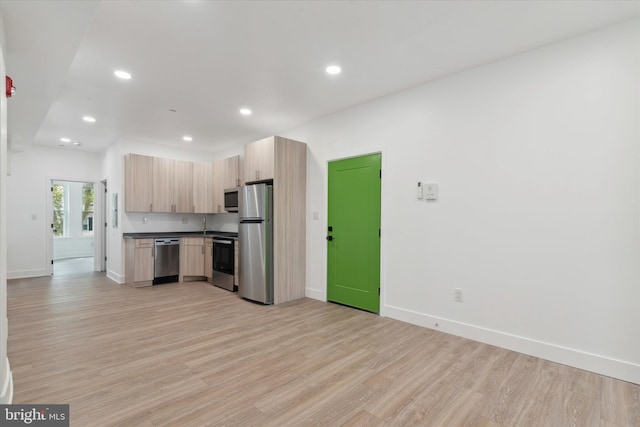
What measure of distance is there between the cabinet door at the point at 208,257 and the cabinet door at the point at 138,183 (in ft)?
4.40

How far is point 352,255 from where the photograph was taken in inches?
167

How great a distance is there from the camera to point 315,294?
4.69 meters

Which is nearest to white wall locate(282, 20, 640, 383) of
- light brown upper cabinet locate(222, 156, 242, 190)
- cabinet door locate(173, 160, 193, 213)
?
light brown upper cabinet locate(222, 156, 242, 190)

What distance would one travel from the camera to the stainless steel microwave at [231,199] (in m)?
5.71

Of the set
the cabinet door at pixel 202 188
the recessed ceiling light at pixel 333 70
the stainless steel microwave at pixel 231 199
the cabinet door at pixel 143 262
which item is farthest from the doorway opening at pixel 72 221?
the recessed ceiling light at pixel 333 70

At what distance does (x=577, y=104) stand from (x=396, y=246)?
2225 mm

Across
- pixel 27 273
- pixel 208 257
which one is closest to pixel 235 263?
pixel 208 257

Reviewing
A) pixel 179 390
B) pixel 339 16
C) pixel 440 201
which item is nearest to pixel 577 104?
pixel 440 201

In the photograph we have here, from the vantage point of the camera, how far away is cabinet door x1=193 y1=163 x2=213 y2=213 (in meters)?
6.55

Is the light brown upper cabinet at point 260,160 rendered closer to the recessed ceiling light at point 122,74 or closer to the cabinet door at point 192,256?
the recessed ceiling light at point 122,74

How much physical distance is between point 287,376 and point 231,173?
4.49 m

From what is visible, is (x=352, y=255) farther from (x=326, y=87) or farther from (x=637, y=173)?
(x=637, y=173)

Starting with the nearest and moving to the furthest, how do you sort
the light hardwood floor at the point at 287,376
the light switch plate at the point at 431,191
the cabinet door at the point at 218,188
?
1. the light hardwood floor at the point at 287,376
2. the light switch plate at the point at 431,191
3. the cabinet door at the point at 218,188

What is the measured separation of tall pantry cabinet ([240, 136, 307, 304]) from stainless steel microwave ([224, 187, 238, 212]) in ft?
3.00
